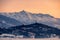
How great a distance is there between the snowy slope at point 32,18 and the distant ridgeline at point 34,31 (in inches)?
2.4

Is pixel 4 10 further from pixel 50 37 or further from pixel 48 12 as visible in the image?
pixel 50 37

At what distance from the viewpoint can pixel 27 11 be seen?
1875 millimetres

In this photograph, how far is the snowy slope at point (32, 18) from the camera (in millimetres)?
1770

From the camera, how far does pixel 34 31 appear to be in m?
1.74

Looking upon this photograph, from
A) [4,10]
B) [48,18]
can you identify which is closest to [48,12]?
[48,18]

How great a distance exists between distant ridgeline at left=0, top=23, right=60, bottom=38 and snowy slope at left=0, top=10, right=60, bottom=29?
0.20 feet

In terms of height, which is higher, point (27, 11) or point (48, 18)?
point (27, 11)

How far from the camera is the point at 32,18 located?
5.89ft

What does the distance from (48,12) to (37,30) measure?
1.25 ft

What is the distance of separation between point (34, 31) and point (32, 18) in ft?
0.68

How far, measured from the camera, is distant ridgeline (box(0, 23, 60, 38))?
5.63ft

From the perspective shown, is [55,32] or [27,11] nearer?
[55,32]

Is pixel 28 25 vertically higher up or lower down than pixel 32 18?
lower down

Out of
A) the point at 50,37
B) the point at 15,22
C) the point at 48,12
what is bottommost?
the point at 50,37
